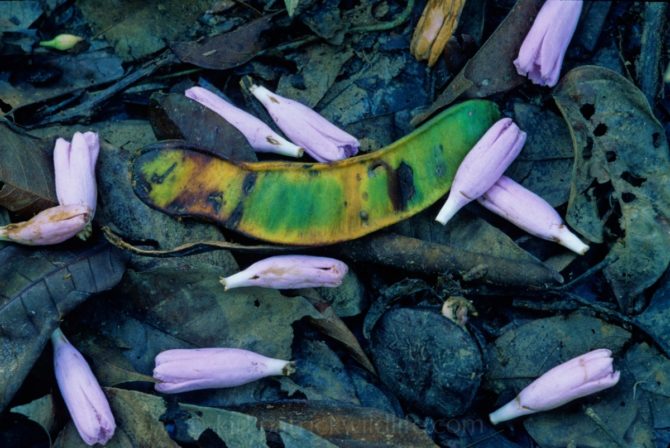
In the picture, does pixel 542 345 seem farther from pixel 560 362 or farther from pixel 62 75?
pixel 62 75

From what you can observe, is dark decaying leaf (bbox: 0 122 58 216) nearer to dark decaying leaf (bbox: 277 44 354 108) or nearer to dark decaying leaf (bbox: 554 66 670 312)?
dark decaying leaf (bbox: 277 44 354 108)

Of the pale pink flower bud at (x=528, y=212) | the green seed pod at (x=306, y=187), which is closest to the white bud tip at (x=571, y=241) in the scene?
the pale pink flower bud at (x=528, y=212)

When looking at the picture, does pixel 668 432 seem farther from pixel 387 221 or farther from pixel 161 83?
pixel 161 83

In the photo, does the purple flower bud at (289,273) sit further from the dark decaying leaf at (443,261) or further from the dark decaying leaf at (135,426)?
the dark decaying leaf at (135,426)

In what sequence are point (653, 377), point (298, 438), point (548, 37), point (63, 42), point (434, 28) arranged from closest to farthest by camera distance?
point (298, 438) → point (653, 377) → point (548, 37) → point (434, 28) → point (63, 42)

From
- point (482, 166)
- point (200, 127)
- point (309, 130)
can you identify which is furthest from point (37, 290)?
point (482, 166)

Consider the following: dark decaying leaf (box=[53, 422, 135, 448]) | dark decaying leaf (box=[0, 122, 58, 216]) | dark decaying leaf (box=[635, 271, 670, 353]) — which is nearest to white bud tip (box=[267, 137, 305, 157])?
dark decaying leaf (box=[0, 122, 58, 216])
